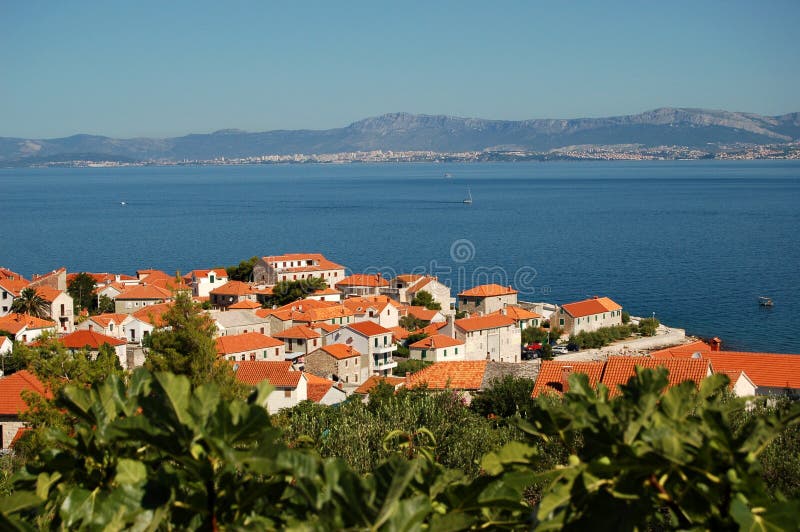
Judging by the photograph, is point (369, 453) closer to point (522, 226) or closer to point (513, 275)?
point (513, 275)

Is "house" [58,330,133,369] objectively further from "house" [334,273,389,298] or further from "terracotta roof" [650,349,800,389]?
"house" [334,273,389,298]

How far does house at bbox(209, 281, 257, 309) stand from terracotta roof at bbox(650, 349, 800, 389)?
29.9 metres

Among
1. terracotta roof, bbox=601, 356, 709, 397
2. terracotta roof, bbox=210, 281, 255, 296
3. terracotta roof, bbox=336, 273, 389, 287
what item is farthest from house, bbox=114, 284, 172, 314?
terracotta roof, bbox=601, 356, 709, 397

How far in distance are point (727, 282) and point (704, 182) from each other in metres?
Result: 138

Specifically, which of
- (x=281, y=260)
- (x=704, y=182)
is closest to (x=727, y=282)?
(x=281, y=260)

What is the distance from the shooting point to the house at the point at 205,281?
48.6 meters

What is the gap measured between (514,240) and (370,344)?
55292mm

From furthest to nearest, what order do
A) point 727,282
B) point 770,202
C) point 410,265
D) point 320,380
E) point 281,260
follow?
1. point 770,202
2. point 410,265
3. point 727,282
4. point 281,260
5. point 320,380

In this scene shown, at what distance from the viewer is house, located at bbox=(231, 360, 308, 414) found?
2288 cm

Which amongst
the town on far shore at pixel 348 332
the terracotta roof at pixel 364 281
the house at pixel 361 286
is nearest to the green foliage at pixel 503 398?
the town on far shore at pixel 348 332

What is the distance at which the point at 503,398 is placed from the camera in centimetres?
1584

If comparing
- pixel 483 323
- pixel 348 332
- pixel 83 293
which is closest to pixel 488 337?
pixel 483 323

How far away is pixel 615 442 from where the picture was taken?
2.28 metres

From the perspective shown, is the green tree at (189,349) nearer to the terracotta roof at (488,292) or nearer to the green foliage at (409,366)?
the green foliage at (409,366)
